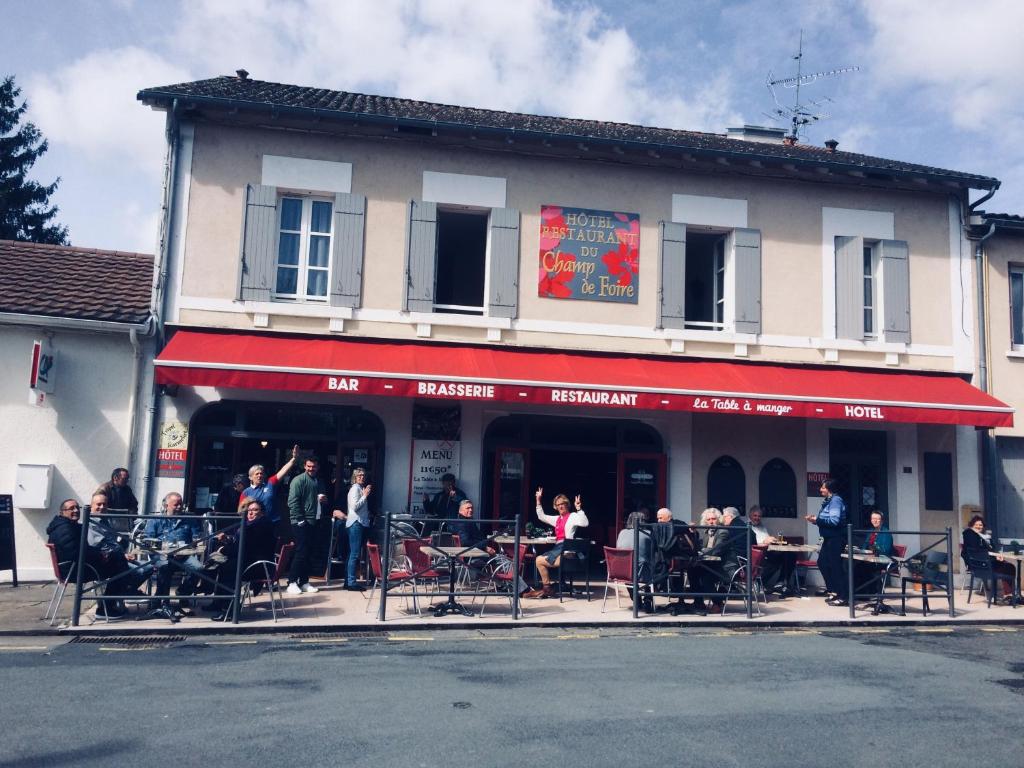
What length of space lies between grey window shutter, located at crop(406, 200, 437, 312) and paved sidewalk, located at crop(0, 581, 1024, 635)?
4.08m

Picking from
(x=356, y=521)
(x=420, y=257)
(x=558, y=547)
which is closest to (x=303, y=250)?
(x=420, y=257)

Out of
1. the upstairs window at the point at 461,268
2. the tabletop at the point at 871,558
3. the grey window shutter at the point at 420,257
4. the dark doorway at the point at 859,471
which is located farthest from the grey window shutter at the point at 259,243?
the dark doorway at the point at 859,471

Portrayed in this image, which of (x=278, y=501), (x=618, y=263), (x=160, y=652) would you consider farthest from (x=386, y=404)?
(x=160, y=652)

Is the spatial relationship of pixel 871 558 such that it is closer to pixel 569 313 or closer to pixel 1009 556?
pixel 1009 556

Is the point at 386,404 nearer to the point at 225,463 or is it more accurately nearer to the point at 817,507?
the point at 225,463

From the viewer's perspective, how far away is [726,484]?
482 inches

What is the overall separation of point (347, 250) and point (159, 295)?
257 centimetres

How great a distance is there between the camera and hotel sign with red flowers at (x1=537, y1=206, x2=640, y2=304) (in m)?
12.0

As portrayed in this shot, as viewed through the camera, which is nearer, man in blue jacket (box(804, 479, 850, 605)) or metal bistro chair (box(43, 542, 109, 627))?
metal bistro chair (box(43, 542, 109, 627))

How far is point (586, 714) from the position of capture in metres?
5.33

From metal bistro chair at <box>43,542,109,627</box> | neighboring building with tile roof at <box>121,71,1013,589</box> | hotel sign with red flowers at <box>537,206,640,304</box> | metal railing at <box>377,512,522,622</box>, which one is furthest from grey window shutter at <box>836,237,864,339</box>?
metal bistro chair at <box>43,542,109,627</box>

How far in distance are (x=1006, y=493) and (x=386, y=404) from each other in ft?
31.8

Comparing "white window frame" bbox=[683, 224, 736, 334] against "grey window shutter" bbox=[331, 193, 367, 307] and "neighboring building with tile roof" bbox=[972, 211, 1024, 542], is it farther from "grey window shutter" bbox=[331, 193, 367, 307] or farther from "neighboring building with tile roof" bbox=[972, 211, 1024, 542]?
"grey window shutter" bbox=[331, 193, 367, 307]

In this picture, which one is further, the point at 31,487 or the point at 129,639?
the point at 31,487
